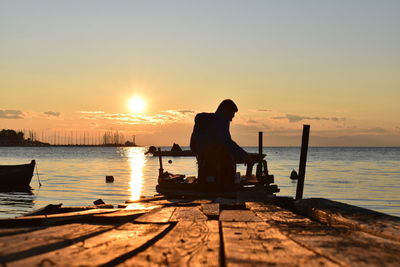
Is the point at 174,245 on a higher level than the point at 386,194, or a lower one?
higher

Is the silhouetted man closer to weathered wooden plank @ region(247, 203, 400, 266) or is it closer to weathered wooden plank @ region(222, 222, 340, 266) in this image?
weathered wooden plank @ region(247, 203, 400, 266)

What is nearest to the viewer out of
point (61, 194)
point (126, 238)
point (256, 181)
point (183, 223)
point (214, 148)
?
point (126, 238)

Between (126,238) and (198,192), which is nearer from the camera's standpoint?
(126,238)

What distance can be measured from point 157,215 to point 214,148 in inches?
305

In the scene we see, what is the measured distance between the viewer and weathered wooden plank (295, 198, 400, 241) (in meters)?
4.54

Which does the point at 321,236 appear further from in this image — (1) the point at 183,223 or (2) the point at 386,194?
(2) the point at 386,194

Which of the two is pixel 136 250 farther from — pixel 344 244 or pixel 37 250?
pixel 344 244

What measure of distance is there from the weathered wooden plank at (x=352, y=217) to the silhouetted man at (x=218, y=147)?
Answer: 19.0ft

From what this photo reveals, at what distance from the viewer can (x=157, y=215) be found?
5.24 m

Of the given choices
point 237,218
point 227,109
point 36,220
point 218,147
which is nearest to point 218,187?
point 218,147

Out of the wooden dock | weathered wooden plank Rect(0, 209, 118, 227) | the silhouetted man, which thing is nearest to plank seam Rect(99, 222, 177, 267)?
the wooden dock

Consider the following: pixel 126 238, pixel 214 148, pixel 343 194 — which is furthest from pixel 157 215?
pixel 343 194

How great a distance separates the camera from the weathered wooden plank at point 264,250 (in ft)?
9.20

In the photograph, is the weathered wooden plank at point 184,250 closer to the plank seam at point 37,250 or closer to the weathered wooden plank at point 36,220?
the plank seam at point 37,250
